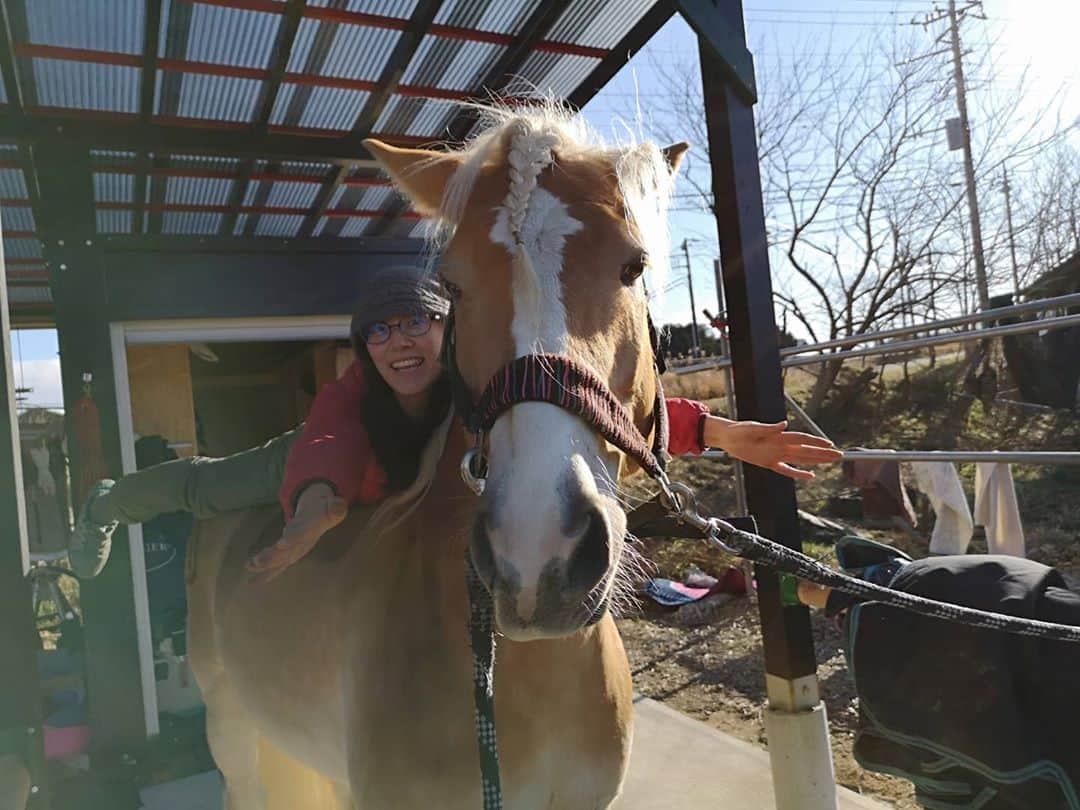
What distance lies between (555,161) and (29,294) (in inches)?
294

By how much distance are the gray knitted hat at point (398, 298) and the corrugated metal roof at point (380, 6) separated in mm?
1518

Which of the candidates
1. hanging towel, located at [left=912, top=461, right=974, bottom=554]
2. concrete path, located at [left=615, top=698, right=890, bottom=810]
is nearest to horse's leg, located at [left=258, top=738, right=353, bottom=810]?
concrete path, located at [left=615, top=698, right=890, bottom=810]

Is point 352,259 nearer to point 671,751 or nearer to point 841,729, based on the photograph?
point 671,751

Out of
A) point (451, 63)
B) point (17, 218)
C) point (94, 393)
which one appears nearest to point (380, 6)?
point (451, 63)

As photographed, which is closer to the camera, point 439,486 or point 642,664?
point 439,486

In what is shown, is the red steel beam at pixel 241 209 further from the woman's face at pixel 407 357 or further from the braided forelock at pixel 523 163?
the braided forelock at pixel 523 163

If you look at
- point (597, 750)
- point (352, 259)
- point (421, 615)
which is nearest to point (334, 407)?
point (421, 615)

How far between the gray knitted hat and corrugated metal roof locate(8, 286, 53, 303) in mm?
6291

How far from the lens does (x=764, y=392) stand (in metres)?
2.41

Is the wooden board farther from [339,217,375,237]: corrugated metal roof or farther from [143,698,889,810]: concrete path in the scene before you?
[143,698,889,810]: concrete path

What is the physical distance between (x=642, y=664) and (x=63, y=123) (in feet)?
16.2

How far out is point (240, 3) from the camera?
9.20 ft

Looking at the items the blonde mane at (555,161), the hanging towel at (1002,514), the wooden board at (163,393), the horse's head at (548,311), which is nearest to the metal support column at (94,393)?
Answer: the wooden board at (163,393)

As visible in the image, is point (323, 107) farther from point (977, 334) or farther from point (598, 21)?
point (977, 334)
